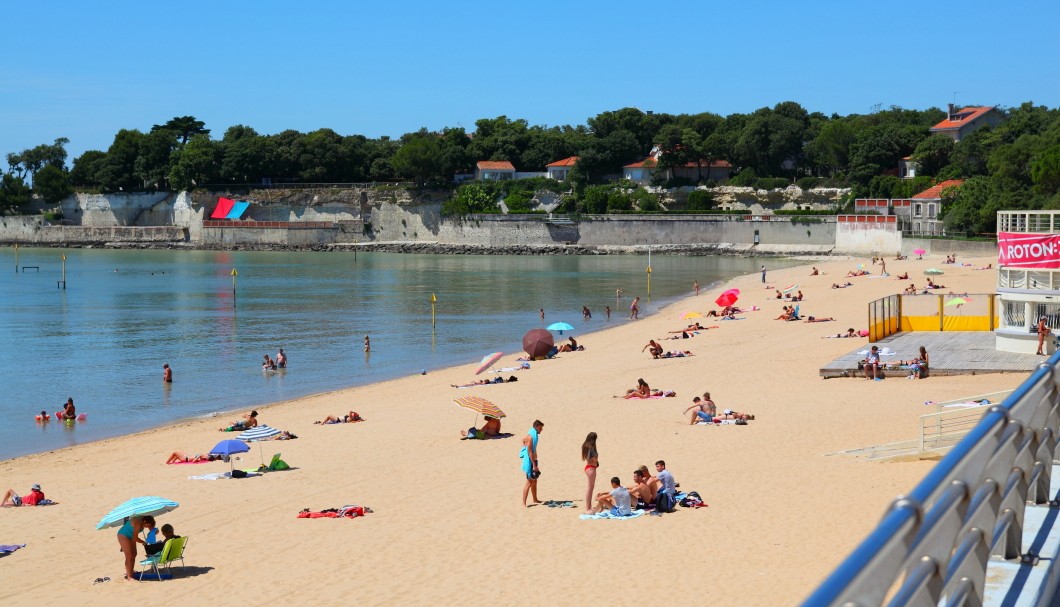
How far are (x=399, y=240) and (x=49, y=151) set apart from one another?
4973 cm

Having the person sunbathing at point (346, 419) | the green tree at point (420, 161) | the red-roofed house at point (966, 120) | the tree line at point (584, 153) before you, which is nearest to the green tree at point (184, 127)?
the tree line at point (584, 153)

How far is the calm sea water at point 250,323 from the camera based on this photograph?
2295 centimetres

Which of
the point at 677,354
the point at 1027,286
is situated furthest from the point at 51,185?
the point at 1027,286

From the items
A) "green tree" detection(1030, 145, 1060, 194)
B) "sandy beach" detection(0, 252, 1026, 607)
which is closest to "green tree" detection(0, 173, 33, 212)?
"green tree" detection(1030, 145, 1060, 194)

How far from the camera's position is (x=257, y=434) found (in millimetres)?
16297

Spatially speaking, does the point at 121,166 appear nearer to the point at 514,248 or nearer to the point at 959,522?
the point at 514,248

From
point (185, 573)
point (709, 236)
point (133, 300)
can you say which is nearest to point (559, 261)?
point (709, 236)

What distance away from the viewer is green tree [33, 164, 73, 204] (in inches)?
4269

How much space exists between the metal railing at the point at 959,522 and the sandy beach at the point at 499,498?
4.33 metres

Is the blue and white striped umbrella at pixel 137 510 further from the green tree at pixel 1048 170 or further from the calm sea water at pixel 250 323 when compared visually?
the green tree at pixel 1048 170

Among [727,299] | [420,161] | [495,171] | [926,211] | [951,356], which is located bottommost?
[951,356]

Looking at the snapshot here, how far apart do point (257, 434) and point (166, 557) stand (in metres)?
6.34

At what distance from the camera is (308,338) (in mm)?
33062

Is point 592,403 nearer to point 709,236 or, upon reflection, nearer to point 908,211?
point 908,211
